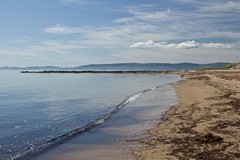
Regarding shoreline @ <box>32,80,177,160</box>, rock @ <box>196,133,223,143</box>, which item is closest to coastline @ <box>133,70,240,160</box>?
rock @ <box>196,133,223,143</box>

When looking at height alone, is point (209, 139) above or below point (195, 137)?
above

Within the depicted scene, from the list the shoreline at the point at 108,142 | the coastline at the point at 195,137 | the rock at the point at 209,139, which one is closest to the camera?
the coastline at the point at 195,137

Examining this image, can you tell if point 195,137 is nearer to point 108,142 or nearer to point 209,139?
point 209,139

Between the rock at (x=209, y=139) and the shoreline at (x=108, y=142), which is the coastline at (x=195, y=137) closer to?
the rock at (x=209, y=139)

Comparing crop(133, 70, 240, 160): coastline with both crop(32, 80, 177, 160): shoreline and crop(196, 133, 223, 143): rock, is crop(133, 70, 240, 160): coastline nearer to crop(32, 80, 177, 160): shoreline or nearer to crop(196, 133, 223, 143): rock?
crop(196, 133, 223, 143): rock

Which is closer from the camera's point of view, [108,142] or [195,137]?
[195,137]

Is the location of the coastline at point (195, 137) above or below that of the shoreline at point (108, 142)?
above

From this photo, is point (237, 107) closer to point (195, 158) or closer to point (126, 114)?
point (126, 114)

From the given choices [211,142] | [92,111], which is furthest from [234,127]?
[92,111]

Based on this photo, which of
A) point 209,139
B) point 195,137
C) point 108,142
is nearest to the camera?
point 209,139

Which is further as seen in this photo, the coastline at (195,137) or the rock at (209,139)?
the rock at (209,139)

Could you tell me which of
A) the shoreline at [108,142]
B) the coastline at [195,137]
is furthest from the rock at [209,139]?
the shoreline at [108,142]

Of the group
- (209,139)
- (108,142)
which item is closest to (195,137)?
(209,139)

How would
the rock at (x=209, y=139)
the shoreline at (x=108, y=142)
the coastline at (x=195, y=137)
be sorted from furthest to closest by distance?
the rock at (x=209, y=139) → the shoreline at (x=108, y=142) → the coastline at (x=195, y=137)
